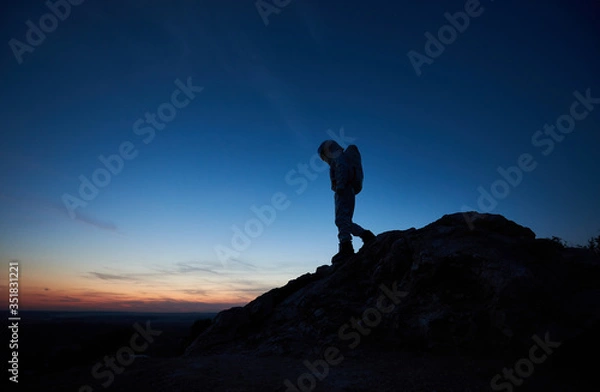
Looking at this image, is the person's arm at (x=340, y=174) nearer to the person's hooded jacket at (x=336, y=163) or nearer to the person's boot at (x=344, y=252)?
the person's hooded jacket at (x=336, y=163)

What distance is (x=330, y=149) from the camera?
10.5 metres

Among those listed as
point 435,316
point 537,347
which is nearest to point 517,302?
point 537,347

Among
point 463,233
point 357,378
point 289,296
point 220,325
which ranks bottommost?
point 357,378

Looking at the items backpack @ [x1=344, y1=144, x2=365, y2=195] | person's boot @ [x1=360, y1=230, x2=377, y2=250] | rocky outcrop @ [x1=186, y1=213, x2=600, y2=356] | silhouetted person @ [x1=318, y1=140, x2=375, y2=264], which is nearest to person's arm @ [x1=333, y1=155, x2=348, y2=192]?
silhouetted person @ [x1=318, y1=140, x2=375, y2=264]

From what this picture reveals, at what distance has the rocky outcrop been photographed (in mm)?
5301

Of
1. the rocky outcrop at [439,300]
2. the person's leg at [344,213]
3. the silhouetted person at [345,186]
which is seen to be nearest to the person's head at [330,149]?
the silhouetted person at [345,186]

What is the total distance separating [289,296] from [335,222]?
272 centimetres

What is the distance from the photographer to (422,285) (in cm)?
653

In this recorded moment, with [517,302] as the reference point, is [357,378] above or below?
below

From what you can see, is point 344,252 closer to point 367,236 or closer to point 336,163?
point 367,236

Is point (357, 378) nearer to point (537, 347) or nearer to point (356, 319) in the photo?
point (356, 319)

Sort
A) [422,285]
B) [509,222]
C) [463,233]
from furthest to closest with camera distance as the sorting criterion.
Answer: [509,222]
[463,233]
[422,285]

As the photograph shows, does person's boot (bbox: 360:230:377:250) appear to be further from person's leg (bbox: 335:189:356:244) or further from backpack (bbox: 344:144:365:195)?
backpack (bbox: 344:144:365:195)

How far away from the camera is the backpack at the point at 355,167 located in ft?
33.4
